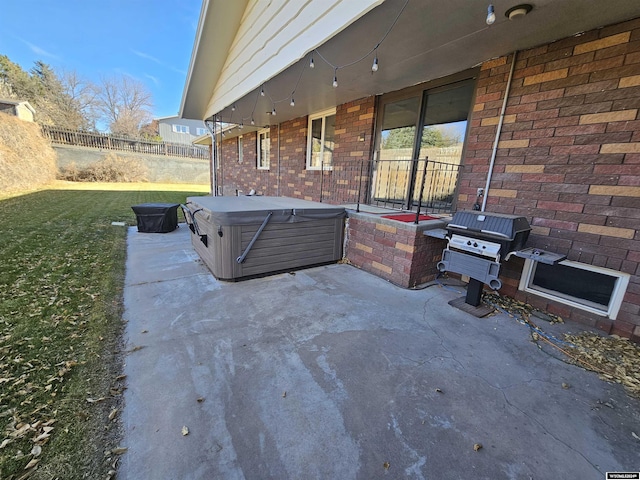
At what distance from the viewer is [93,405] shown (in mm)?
1580

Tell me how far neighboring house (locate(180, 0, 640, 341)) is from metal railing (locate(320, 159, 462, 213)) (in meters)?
→ 0.06

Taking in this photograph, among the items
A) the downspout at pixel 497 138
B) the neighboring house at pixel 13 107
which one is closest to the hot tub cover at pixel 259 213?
the downspout at pixel 497 138

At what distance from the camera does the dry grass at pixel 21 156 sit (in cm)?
962

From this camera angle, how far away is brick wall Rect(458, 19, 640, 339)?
7.91 feet

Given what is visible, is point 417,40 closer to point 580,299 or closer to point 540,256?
point 540,256

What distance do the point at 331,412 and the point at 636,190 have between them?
318 cm

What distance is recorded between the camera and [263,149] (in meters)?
9.21

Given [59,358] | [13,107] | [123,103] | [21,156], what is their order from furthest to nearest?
[123,103] < [13,107] < [21,156] < [59,358]

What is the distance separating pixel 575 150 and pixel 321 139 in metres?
4.82

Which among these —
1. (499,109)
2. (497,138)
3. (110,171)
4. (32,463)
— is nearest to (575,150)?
(497,138)

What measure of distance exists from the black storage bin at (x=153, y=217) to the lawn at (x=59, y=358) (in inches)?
53.3

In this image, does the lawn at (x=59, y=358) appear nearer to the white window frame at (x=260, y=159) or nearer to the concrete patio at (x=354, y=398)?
the concrete patio at (x=354, y=398)

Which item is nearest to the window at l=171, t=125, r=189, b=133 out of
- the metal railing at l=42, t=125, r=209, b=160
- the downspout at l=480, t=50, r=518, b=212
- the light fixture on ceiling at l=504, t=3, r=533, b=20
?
the metal railing at l=42, t=125, r=209, b=160

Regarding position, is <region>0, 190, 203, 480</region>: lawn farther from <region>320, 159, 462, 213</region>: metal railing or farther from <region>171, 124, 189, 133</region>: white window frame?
<region>171, 124, 189, 133</region>: white window frame
